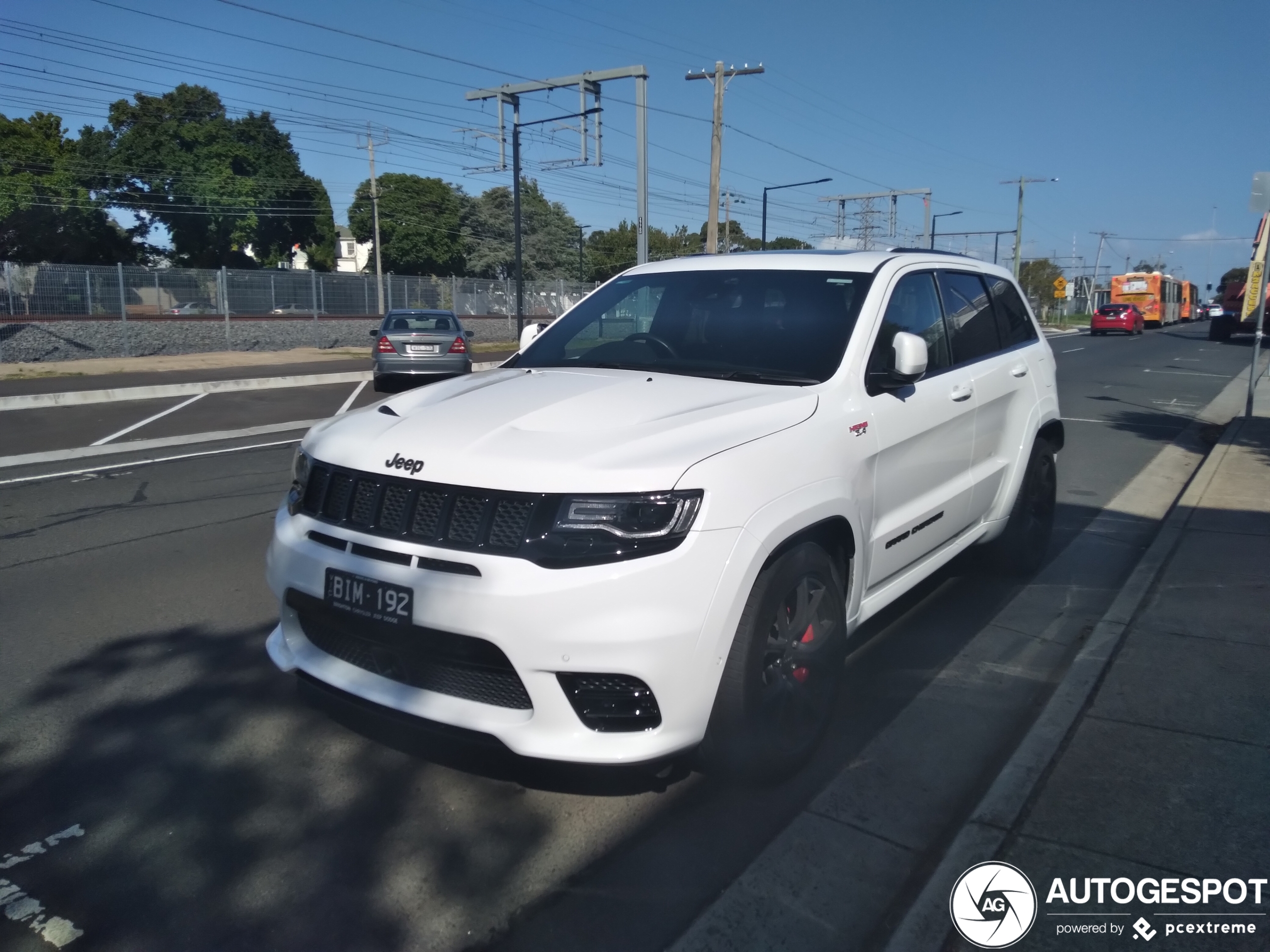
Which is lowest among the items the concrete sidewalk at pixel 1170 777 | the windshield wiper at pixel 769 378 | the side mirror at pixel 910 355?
the concrete sidewalk at pixel 1170 777

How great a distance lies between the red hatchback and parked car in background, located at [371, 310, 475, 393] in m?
39.8

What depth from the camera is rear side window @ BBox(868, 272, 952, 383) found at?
13.4ft

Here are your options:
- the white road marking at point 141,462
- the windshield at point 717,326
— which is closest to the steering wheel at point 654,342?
the windshield at point 717,326

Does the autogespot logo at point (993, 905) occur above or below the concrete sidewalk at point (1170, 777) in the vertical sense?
below

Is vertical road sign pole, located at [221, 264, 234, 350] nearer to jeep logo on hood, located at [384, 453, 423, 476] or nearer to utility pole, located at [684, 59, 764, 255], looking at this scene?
utility pole, located at [684, 59, 764, 255]

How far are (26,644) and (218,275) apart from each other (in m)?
29.4

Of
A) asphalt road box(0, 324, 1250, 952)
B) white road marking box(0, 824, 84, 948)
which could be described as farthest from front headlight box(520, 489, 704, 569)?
white road marking box(0, 824, 84, 948)

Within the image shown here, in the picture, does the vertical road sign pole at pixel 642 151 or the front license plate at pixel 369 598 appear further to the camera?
the vertical road sign pole at pixel 642 151

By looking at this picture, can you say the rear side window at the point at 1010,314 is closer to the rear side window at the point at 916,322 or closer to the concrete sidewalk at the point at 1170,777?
the rear side window at the point at 916,322

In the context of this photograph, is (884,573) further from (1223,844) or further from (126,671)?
(126,671)

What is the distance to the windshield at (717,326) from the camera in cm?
403

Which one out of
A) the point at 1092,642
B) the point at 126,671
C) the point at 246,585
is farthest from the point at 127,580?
the point at 1092,642

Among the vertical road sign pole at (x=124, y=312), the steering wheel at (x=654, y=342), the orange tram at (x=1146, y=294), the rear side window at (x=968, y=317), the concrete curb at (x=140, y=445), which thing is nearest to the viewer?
the steering wheel at (x=654, y=342)

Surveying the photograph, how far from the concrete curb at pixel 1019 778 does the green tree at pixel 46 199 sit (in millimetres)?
54924
